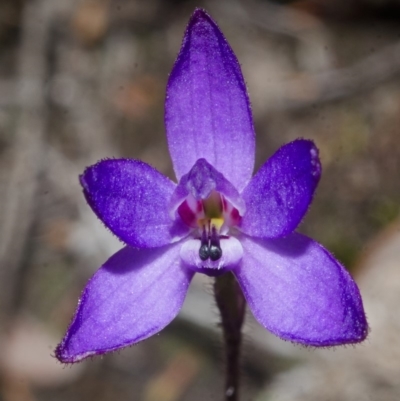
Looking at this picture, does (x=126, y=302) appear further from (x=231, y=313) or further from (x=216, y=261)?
(x=231, y=313)

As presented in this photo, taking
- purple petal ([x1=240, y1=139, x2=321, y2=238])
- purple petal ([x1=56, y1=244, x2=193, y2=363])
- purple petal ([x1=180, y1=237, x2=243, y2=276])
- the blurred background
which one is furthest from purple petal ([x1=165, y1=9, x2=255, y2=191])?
the blurred background

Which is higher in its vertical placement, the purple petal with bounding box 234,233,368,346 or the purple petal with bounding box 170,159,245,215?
the purple petal with bounding box 170,159,245,215

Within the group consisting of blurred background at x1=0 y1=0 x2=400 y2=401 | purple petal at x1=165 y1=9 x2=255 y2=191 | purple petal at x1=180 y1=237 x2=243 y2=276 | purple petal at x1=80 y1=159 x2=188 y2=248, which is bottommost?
blurred background at x1=0 y1=0 x2=400 y2=401

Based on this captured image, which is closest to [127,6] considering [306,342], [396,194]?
[396,194]

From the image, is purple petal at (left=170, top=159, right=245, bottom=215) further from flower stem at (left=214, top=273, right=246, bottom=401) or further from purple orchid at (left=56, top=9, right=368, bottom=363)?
flower stem at (left=214, top=273, right=246, bottom=401)

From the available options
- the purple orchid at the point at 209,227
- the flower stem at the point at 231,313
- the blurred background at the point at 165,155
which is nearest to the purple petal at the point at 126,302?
the purple orchid at the point at 209,227
